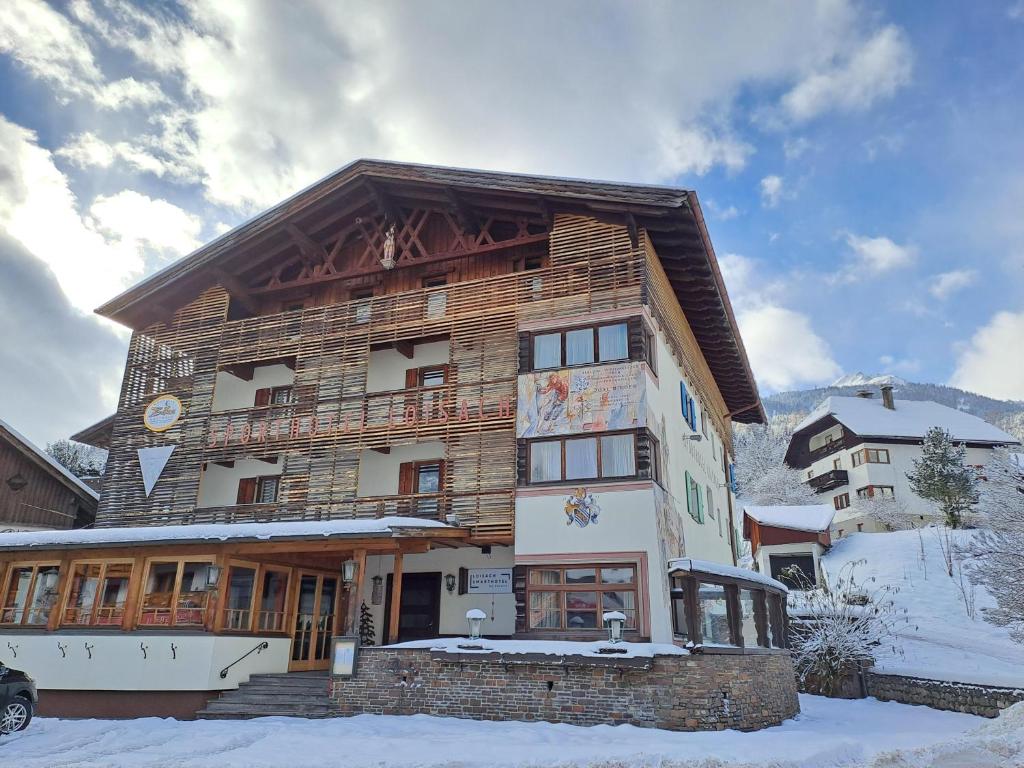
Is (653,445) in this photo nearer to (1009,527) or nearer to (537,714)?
(537,714)

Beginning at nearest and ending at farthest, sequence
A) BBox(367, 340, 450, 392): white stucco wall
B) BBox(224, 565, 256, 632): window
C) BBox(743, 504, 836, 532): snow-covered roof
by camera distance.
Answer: BBox(224, 565, 256, 632): window < BBox(367, 340, 450, 392): white stucco wall < BBox(743, 504, 836, 532): snow-covered roof

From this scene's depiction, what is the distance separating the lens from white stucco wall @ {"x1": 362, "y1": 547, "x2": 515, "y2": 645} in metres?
19.2

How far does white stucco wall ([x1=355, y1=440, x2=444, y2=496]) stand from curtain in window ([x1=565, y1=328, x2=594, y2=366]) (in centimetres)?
457

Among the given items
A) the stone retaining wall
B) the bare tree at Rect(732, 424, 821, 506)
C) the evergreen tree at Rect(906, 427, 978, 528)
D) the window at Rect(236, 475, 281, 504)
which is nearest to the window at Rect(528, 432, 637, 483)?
the window at Rect(236, 475, 281, 504)

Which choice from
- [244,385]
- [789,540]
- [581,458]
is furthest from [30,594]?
[789,540]

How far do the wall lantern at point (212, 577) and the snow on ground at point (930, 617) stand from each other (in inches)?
729

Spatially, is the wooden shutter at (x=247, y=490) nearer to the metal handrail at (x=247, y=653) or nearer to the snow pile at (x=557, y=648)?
the metal handrail at (x=247, y=653)

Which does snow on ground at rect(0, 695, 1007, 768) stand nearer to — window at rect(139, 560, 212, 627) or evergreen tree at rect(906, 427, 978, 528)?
window at rect(139, 560, 212, 627)

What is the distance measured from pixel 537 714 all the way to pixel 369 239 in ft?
47.9

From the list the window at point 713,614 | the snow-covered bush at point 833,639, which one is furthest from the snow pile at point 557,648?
the snow-covered bush at point 833,639

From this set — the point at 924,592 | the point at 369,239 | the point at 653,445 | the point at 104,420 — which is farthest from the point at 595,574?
the point at 924,592

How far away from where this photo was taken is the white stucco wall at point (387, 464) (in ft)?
67.7

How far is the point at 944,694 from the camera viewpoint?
62.5 feet

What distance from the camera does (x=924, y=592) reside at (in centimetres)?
3197
